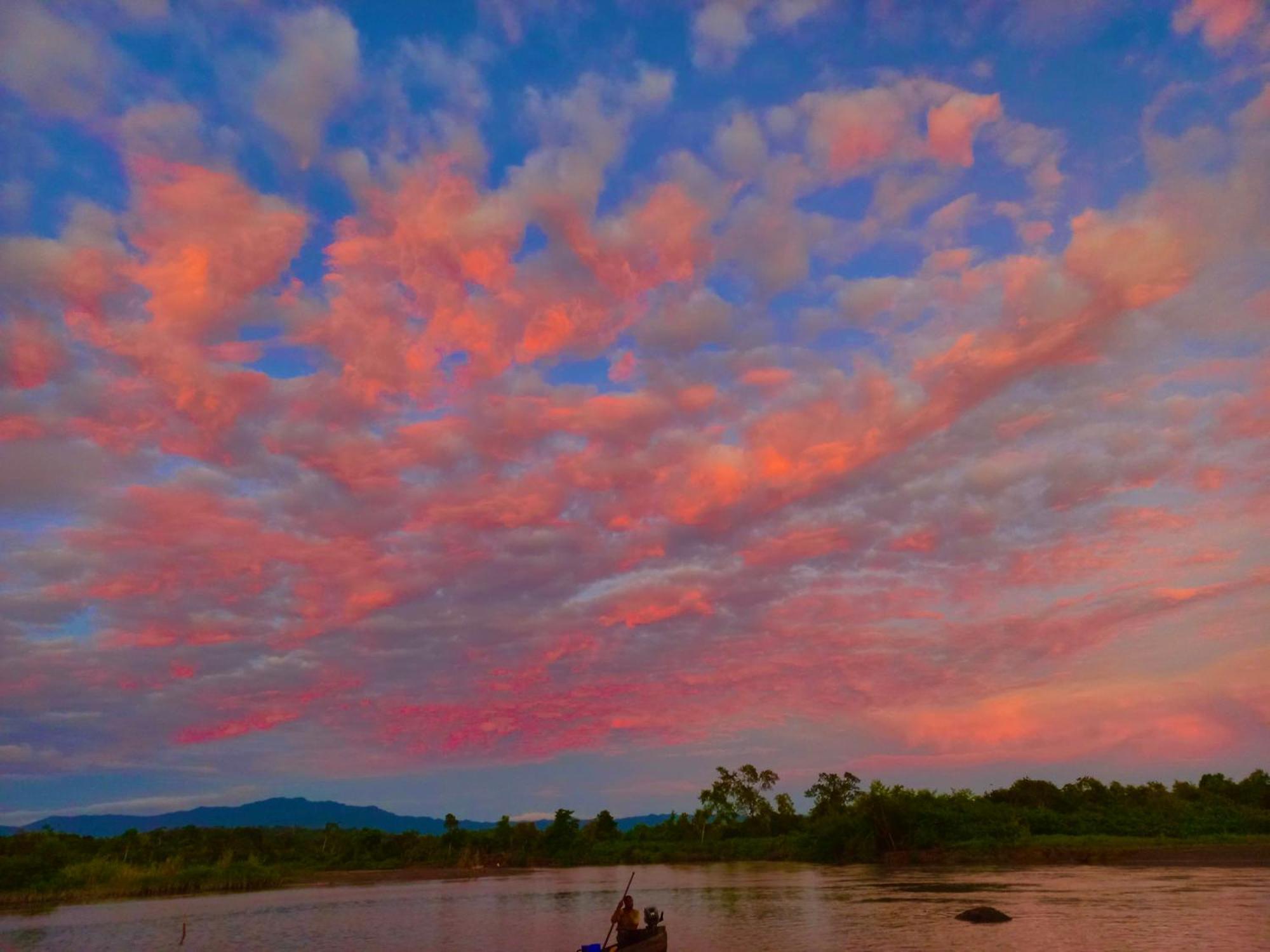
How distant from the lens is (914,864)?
8669 centimetres

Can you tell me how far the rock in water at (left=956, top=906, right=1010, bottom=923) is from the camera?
125ft

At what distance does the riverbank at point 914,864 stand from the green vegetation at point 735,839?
199 mm

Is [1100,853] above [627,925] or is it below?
below

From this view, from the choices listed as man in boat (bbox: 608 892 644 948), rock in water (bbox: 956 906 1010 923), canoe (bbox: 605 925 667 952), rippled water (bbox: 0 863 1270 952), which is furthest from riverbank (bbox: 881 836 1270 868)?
man in boat (bbox: 608 892 644 948)

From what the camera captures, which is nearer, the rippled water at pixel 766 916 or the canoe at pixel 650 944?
the canoe at pixel 650 944

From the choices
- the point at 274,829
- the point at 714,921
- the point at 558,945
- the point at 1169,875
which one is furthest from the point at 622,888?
the point at 274,829

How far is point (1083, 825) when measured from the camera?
8381 centimetres

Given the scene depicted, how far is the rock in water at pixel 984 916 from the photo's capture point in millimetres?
38156

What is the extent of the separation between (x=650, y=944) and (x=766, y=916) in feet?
67.0

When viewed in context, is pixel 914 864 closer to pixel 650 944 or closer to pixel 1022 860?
pixel 1022 860

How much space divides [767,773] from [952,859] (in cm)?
6502

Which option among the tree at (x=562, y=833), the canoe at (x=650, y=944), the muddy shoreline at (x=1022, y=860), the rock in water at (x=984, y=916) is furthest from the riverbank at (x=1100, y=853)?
the tree at (x=562, y=833)

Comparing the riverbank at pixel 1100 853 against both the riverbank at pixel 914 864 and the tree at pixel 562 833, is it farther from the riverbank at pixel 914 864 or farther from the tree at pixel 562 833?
the tree at pixel 562 833

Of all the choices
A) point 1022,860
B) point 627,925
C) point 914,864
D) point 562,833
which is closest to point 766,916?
point 627,925
